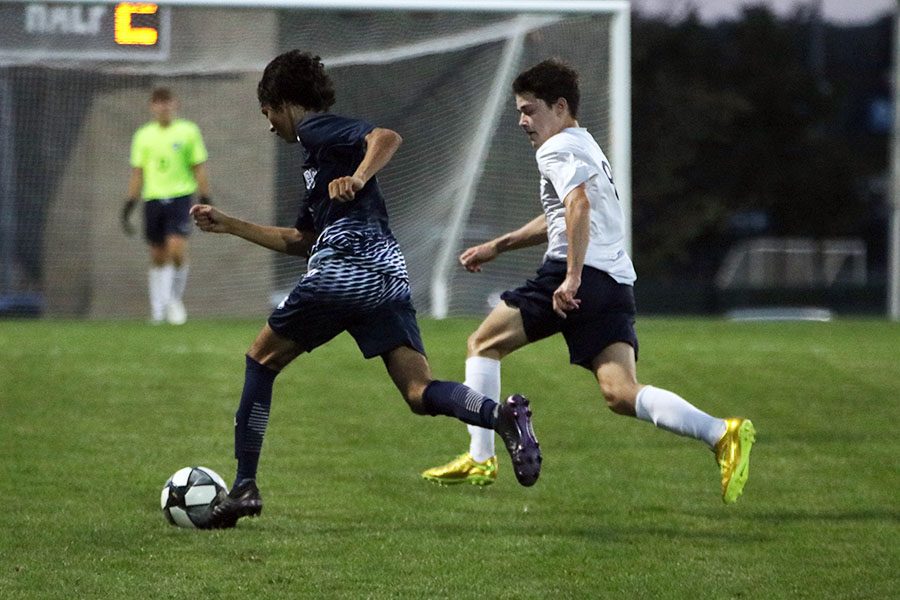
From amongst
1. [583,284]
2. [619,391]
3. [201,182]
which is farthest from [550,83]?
[201,182]

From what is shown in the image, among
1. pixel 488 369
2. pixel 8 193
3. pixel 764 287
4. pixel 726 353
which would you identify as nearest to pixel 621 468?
pixel 488 369

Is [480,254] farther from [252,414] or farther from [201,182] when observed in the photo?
[201,182]

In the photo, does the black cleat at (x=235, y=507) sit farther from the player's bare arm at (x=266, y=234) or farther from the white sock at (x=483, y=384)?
the white sock at (x=483, y=384)

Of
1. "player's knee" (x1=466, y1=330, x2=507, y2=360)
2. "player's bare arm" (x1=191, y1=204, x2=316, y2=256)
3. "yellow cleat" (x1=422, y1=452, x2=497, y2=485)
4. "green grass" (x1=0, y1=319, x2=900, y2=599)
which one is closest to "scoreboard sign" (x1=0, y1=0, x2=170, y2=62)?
"green grass" (x1=0, y1=319, x2=900, y2=599)

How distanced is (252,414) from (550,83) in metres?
1.92

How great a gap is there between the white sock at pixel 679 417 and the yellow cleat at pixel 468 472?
1.06 meters

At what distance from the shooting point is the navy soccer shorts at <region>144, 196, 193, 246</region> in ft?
53.8

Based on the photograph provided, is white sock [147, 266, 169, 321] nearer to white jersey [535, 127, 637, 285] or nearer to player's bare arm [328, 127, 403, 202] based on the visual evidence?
white jersey [535, 127, 637, 285]

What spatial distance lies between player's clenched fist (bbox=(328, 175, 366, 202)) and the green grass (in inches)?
52.5

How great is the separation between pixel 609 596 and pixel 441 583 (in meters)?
0.58

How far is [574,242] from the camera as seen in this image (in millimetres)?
6828

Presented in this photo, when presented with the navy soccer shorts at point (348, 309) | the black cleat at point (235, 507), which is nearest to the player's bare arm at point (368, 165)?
the navy soccer shorts at point (348, 309)

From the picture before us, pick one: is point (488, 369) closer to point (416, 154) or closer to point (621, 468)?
point (621, 468)

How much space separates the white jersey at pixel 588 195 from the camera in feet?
22.8
